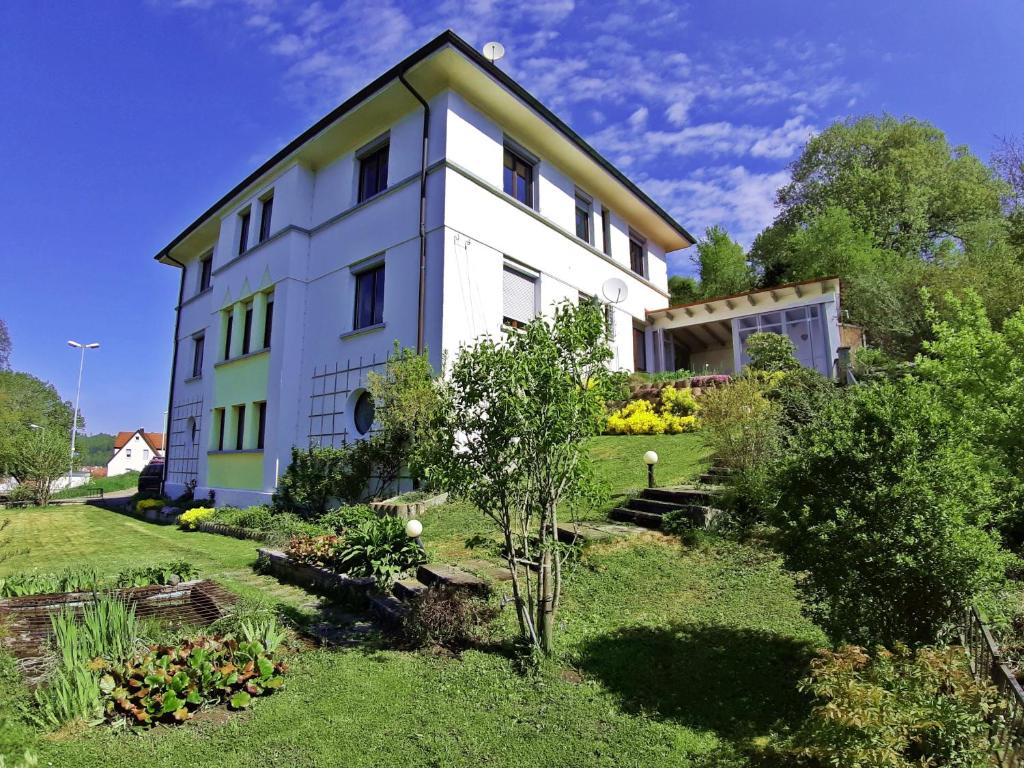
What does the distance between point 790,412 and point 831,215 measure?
2111 cm

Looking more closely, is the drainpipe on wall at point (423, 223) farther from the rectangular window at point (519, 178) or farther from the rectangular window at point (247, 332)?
the rectangular window at point (247, 332)

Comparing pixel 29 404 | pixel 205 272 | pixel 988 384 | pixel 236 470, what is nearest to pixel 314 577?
pixel 988 384

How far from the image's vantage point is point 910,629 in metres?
3.51

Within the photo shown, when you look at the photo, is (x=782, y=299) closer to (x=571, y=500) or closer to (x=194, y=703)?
(x=571, y=500)

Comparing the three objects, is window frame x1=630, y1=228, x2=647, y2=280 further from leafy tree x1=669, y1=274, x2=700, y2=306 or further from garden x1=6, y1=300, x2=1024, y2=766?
garden x1=6, y1=300, x2=1024, y2=766

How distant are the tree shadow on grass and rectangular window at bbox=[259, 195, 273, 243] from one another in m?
17.0

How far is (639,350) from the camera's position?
20469mm

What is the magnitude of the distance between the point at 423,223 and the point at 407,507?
6.64 meters

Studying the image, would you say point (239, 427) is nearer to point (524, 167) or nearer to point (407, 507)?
point (407, 507)

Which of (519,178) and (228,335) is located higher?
(519,178)

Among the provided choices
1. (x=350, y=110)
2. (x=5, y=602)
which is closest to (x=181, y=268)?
(x=350, y=110)

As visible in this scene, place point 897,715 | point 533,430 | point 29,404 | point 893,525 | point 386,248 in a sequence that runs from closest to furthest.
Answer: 1. point 897,715
2. point 893,525
3. point 533,430
4. point 386,248
5. point 29,404

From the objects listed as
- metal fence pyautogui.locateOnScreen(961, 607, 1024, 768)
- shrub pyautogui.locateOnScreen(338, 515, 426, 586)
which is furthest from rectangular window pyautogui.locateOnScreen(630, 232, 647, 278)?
metal fence pyautogui.locateOnScreen(961, 607, 1024, 768)

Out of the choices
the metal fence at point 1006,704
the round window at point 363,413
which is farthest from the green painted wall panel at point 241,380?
the metal fence at point 1006,704
